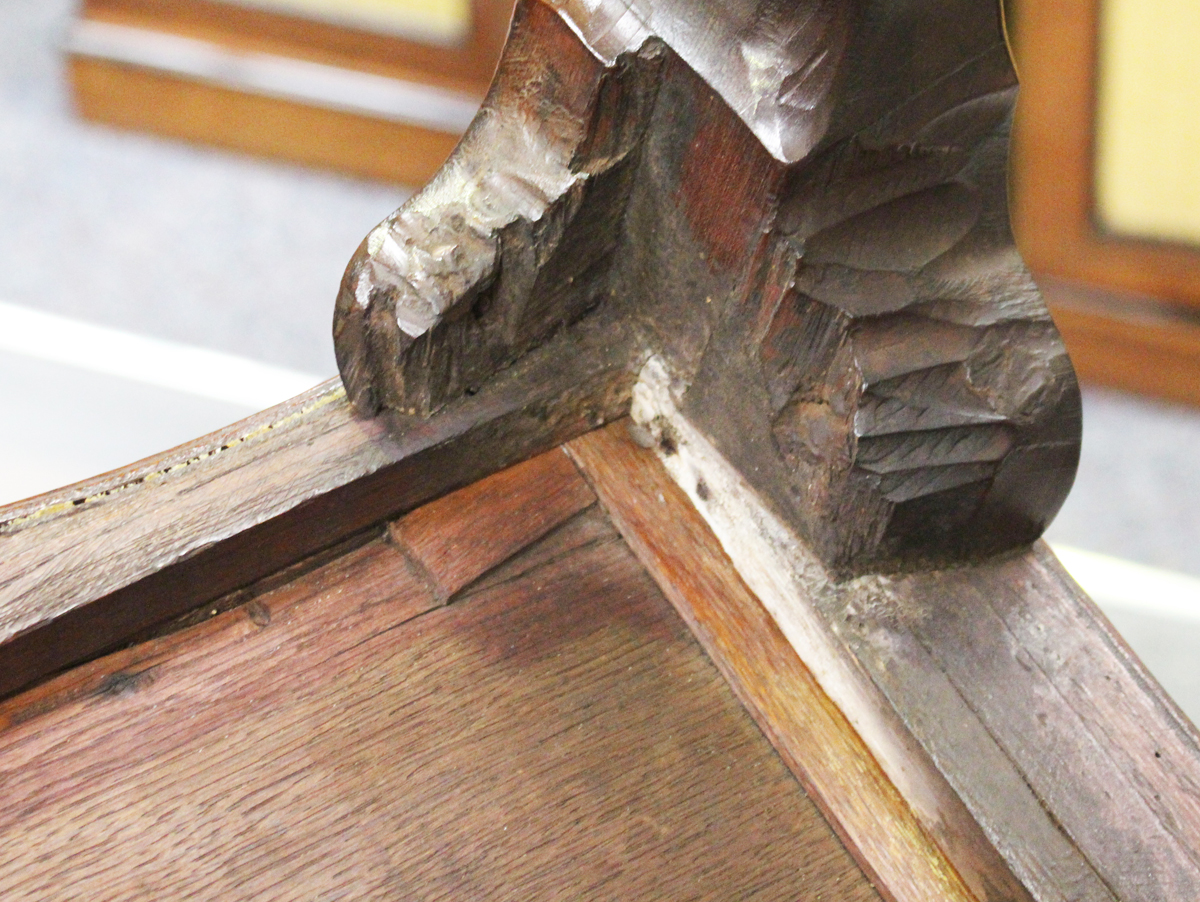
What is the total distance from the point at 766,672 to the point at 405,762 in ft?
0.50

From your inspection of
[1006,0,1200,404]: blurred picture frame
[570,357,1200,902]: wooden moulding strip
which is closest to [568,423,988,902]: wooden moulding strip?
[570,357,1200,902]: wooden moulding strip

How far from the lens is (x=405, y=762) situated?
0.55 m

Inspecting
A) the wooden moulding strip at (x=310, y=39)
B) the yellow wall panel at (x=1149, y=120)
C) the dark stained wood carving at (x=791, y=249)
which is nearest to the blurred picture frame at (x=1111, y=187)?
the yellow wall panel at (x=1149, y=120)

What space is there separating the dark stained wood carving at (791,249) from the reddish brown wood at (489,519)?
42 mm

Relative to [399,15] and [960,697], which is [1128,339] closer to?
[399,15]

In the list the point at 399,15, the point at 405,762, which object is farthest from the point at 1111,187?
the point at 405,762

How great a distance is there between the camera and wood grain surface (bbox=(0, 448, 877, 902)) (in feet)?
1.72

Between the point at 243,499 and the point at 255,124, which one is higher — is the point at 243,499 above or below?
below

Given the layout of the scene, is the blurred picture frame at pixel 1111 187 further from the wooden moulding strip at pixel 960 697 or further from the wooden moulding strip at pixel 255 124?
the wooden moulding strip at pixel 960 697

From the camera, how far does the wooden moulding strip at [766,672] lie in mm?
553

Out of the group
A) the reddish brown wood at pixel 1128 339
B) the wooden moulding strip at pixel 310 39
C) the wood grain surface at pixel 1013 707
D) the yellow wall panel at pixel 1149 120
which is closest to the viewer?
the wood grain surface at pixel 1013 707

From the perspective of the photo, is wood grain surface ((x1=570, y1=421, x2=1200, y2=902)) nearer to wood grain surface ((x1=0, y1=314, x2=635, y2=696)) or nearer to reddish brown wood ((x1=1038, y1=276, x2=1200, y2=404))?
wood grain surface ((x1=0, y1=314, x2=635, y2=696))

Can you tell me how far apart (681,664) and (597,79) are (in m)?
0.24

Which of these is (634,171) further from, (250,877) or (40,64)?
(40,64)
